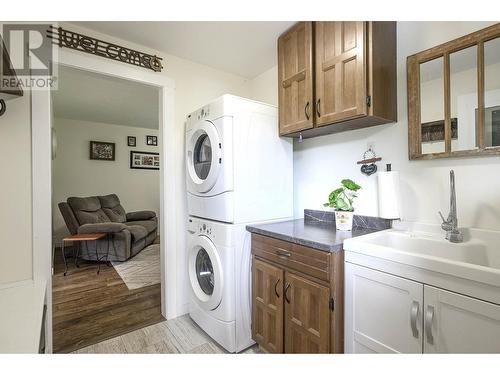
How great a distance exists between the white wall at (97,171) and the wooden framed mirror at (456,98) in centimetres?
529

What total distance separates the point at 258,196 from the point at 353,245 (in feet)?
2.58

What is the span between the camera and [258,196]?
179 cm

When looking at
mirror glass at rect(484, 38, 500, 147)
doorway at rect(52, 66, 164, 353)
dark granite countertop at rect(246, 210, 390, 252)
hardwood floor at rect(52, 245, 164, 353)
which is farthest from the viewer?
doorway at rect(52, 66, 164, 353)

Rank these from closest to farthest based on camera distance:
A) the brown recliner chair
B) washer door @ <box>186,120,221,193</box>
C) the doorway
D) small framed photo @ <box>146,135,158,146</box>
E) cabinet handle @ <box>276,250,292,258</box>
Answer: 1. cabinet handle @ <box>276,250,292,258</box>
2. washer door @ <box>186,120,221,193</box>
3. the doorway
4. the brown recliner chair
5. small framed photo @ <box>146,135,158,146</box>

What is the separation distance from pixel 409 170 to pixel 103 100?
401cm

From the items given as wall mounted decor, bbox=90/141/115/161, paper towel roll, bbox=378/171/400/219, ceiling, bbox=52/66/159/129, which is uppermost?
ceiling, bbox=52/66/159/129

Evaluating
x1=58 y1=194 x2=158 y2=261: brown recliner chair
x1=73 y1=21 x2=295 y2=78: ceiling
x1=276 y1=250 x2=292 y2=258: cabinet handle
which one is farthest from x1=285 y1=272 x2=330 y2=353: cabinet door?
x1=58 y1=194 x2=158 y2=261: brown recliner chair

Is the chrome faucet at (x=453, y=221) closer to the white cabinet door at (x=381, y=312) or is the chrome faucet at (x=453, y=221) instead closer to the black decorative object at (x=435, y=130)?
the black decorative object at (x=435, y=130)

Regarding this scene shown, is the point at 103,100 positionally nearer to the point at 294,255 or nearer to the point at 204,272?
the point at 204,272

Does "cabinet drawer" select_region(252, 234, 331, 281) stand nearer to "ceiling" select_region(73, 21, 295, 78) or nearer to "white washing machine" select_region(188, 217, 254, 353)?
"white washing machine" select_region(188, 217, 254, 353)

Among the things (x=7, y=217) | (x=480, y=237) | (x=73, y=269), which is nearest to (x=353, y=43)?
(x=480, y=237)

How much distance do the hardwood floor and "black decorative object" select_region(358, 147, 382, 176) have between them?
6.82ft

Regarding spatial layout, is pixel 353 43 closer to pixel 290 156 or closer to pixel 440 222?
pixel 290 156

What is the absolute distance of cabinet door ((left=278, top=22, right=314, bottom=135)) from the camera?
162 cm
